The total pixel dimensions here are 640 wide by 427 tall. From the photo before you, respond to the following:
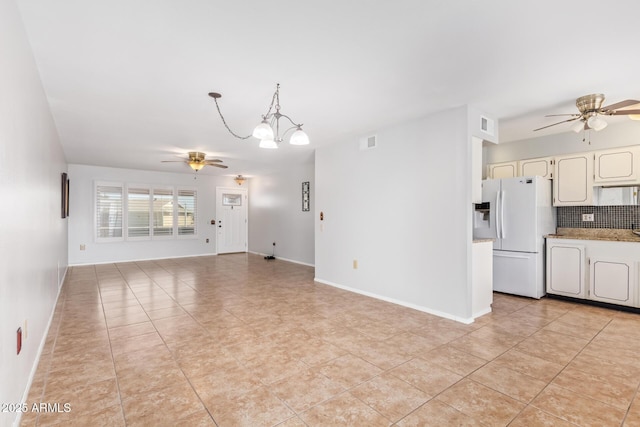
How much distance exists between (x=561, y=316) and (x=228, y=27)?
4656mm

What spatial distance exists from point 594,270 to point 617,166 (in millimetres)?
1439

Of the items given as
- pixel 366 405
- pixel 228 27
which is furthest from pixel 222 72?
pixel 366 405

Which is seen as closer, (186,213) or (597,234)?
(597,234)

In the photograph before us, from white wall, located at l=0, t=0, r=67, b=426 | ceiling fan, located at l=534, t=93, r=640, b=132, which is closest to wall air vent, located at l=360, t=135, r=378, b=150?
ceiling fan, located at l=534, t=93, r=640, b=132

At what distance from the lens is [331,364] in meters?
2.53

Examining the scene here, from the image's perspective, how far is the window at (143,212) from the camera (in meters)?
7.59

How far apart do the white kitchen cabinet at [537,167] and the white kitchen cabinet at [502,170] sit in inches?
3.4

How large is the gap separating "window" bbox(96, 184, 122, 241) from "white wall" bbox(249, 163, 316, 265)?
3506mm

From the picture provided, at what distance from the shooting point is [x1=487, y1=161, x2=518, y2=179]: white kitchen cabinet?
203 inches

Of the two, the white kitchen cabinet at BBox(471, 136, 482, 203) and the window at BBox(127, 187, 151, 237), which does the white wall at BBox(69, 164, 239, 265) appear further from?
the white kitchen cabinet at BBox(471, 136, 482, 203)

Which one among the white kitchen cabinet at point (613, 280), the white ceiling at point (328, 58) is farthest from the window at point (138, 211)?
the white kitchen cabinet at point (613, 280)

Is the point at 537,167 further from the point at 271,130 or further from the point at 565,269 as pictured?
the point at 271,130

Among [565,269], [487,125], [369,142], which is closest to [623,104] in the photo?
[487,125]

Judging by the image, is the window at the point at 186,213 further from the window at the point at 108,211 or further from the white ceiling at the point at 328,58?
the white ceiling at the point at 328,58
